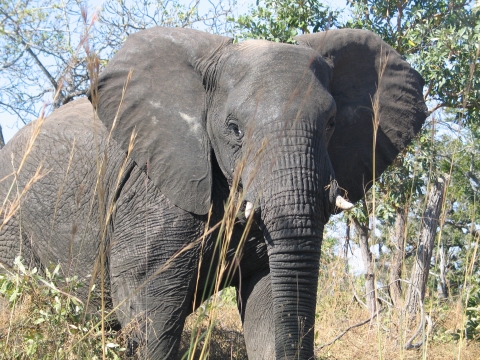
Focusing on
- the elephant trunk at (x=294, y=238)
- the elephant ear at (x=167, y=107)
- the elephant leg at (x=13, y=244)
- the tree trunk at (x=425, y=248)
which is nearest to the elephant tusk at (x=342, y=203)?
the elephant trunk at (x=294, y=238)

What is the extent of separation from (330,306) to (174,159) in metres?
3.43

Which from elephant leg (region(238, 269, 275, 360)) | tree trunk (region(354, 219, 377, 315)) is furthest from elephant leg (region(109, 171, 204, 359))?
tree trunk (region(354, 219, 377, 315))

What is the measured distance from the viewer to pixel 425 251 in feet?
23.2

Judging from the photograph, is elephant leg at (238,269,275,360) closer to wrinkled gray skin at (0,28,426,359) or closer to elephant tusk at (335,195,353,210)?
wrinkled gray skin at (0,28,426,359)

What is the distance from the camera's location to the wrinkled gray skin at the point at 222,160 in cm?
385

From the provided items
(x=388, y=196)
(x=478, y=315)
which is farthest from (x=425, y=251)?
(x=478, y=315)

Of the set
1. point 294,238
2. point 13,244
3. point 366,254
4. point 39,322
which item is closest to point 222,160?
point 294,238

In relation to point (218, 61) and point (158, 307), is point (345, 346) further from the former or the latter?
point (218, 61)

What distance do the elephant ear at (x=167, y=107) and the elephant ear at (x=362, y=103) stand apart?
69 centimetres

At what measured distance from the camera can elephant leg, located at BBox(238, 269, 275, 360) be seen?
4.75 metres

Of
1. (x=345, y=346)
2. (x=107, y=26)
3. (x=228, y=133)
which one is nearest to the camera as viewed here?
(x=228, y=133)

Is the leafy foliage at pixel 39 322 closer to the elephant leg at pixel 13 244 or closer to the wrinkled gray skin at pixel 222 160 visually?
the wrinkled gray skin at pixel 222 160

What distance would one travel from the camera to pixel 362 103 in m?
5.04

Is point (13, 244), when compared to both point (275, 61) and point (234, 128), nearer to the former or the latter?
point (234, 128)
